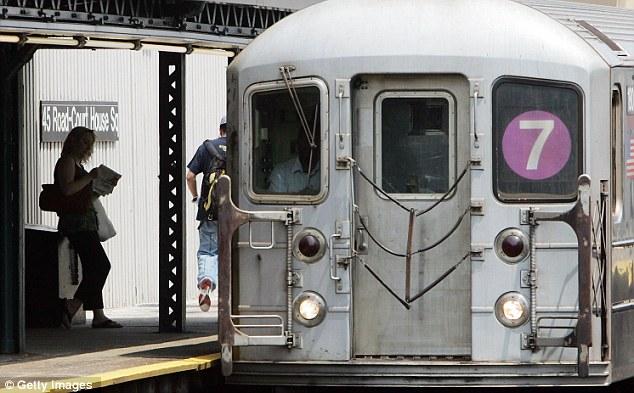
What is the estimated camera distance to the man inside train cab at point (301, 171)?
11.1m

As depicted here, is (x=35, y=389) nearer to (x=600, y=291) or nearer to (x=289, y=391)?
(x=289, y=391)

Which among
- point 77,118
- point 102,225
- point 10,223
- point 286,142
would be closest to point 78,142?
point 102,225

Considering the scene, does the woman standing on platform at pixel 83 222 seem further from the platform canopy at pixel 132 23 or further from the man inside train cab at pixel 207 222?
the platform canopy at pixel 132 23

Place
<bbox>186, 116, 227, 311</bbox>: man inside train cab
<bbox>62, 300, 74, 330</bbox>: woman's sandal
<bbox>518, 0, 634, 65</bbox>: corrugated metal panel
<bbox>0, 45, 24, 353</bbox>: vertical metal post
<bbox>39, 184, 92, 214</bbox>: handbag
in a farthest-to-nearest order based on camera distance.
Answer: <bbox>186, 116, 227, 311</bbox>: man inside train cab < <bbox>62, 300, 74, 330</bbox>: woman's sandal < <bbox>39, 184, 92, 214</bbox>: handbag < <bbox>0, 45, 24, 353</bbox>: vertical metal post < <bbox>518, 0, 634, 65</bbox>: corrugated metal panel

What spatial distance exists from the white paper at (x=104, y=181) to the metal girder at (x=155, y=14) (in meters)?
2.11

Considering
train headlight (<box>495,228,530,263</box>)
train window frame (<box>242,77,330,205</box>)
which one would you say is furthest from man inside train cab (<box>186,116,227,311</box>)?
train headlight (<box>495,228,530,263</box>)

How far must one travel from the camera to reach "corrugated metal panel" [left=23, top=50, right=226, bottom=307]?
59.2 ft

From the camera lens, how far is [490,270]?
10.9 meters

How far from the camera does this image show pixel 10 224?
493 inches

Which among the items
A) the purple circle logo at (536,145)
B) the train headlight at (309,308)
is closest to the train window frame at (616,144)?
the purple circle logo at (536,145)

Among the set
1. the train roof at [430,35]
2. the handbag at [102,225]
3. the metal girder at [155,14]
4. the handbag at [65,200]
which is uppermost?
the metal girder at [155,14]

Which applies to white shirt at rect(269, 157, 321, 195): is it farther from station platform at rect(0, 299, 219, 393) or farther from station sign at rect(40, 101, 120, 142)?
station sign at rect(40, 101, 120, 142)

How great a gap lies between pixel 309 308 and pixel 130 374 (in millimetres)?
1132

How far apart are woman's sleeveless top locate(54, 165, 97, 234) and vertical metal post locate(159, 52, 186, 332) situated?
674 mm
